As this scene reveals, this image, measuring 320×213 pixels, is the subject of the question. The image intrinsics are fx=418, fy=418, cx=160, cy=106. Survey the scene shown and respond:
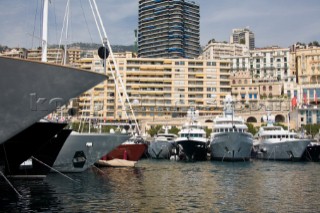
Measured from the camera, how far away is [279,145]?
59.5 metres

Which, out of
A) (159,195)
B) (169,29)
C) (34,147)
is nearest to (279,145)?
(159,195)

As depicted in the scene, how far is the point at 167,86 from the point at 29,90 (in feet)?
361

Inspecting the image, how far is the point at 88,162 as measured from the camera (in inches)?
1323

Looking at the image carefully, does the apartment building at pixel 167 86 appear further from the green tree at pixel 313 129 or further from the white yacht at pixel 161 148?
the white yacht at pixel 161 148

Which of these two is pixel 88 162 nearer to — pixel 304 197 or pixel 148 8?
pixel 304 197

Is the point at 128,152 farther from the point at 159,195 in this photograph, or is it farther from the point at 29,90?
the point at 29,90

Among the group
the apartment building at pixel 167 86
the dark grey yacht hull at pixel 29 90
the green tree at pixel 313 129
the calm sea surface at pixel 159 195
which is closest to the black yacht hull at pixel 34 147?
the calm sea surface at pixel 159 195

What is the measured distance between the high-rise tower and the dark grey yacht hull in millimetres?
164237

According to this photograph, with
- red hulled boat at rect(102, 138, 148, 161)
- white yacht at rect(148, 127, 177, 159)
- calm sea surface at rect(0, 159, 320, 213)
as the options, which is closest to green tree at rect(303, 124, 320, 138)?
white yacht at rect(148, 127, 177, 159)

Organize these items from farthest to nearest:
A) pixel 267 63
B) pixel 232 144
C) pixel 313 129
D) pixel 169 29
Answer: pixel 169 29 → pixel 267 63 → pixel 313 129 → pixel 232 144

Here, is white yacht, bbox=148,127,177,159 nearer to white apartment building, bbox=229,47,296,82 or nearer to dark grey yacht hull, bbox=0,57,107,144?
dark grey yacht hull, bbox=0,57,107,144

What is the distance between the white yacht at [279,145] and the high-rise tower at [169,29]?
120944 mm

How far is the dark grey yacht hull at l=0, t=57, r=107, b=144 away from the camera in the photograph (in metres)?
18.1

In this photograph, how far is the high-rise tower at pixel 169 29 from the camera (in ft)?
599
